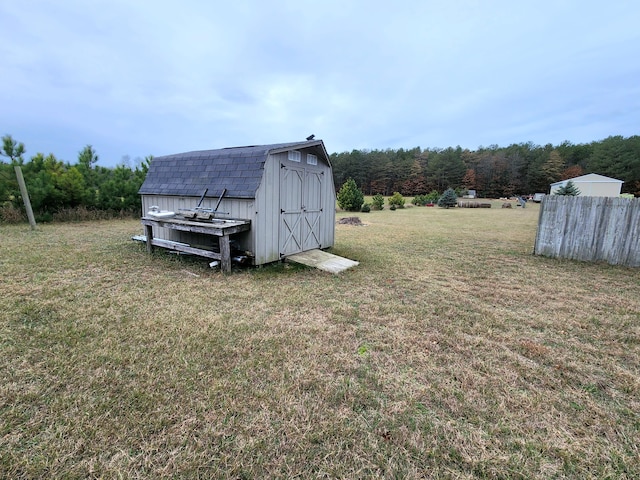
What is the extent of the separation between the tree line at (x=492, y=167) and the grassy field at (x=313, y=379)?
147 ft

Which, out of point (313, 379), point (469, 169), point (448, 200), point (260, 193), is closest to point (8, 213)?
point (260, 193)

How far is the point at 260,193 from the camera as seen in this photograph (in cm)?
543

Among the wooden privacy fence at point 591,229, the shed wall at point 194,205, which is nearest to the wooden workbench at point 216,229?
the shed wall at point 194,205

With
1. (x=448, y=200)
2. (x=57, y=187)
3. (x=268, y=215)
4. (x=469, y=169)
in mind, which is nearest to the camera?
(x=268, y=215)

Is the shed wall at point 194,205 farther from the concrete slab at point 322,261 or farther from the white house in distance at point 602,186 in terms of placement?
the white house in distance at point 602,186

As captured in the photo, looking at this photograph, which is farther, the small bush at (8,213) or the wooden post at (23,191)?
the small bush at (8,213)

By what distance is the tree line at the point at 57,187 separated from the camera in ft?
32.7

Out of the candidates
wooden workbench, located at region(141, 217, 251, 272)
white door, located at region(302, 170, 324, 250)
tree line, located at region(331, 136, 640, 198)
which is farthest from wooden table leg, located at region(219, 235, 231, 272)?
tree line, located at region(331, 136, 640, 198)

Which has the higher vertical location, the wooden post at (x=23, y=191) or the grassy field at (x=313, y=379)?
the wooden post at (x=23, y=191)

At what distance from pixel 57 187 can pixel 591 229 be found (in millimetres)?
17160

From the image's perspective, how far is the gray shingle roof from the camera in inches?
217

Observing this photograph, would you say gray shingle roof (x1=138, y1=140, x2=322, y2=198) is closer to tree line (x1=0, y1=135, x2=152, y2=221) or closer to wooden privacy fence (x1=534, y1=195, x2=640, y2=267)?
wooden privacy fence (x1=534, y1=195, x2=640, y2=267)

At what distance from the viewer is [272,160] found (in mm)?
5578

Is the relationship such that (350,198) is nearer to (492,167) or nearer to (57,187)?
(57,187)
